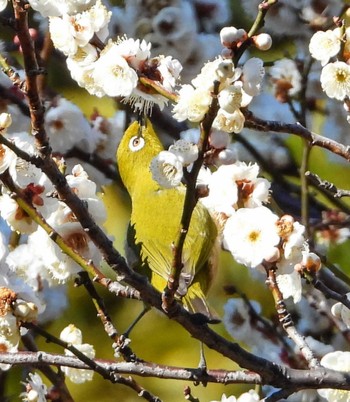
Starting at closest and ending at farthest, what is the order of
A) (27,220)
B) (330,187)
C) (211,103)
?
(211,103) → (27,220) → (330,187)

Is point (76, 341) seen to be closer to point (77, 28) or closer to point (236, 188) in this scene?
point (236, 188)

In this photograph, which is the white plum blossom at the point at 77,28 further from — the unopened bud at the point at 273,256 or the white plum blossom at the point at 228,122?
the unopened bud at the point at 273,256

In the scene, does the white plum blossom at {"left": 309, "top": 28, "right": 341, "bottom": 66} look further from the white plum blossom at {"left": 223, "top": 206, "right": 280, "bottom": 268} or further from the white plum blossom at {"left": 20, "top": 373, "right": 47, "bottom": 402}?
the white plum blossom at {"left": 20, "top": 373, "right": 47, "bottom": 402}

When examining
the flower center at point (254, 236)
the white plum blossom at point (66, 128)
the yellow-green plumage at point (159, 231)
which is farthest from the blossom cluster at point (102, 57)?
the white plum blossom at point (66, 128)

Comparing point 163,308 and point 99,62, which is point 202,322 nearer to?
point 163,308

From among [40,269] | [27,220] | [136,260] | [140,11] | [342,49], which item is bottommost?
[27,220]

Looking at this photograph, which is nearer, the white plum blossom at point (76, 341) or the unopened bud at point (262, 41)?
the unopened bud at point (262, 41)

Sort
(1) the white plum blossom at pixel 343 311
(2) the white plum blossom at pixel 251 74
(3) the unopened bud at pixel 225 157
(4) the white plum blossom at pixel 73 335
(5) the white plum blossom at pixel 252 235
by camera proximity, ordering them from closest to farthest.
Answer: (2) the white plum blossom at pixel 251 74, (3) the unopened bud at pixel 225 157, (5) the white plum blossom at pixel 252 235, (1) the white plum blossom at pixel 343 311, (4) the white plum blossom at pixel 73 335

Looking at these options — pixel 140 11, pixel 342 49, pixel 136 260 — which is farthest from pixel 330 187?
pixel 140 11
